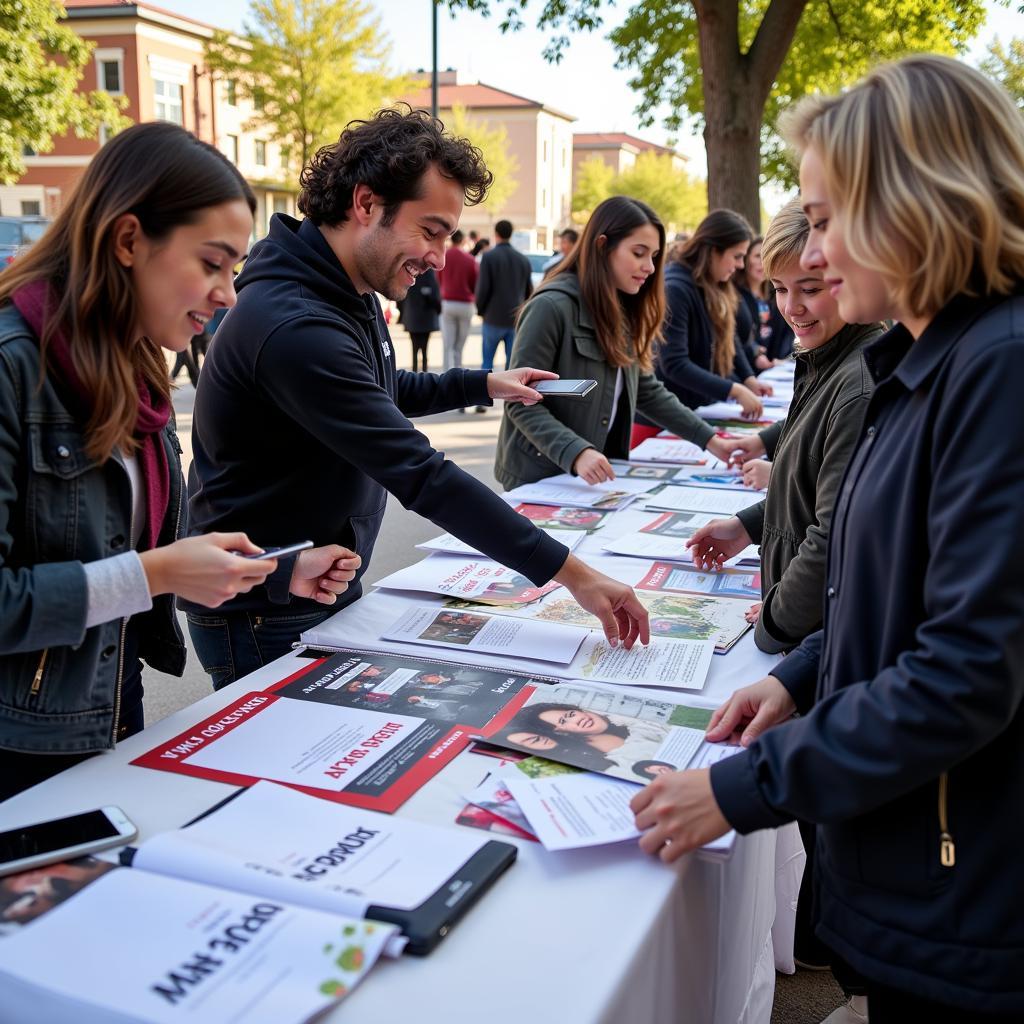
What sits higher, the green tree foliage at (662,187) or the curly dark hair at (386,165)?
the green tree foliage at (662,187)

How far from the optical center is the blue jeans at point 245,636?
193 centimetres

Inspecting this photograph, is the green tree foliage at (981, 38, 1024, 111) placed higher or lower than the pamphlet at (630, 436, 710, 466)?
higher

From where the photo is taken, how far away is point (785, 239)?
6.39 feet

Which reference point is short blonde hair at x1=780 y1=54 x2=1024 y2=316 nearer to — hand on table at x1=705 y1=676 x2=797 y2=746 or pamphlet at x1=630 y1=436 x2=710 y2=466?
hand on table at x1=705 y1=676 x2=797 y2=746

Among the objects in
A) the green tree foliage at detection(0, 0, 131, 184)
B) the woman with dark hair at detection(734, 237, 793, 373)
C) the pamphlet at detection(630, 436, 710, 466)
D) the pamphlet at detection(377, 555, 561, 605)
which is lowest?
the pamphlet at detection(377, 555, 561, 605)

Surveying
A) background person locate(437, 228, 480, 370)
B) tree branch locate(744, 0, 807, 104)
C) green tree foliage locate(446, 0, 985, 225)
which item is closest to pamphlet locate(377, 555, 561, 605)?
green tree foliage locate(446, 0, 985, 225)

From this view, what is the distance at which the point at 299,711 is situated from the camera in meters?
1.54

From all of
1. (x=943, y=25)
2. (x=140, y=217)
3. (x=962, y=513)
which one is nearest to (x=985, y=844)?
(x=962, y=513)

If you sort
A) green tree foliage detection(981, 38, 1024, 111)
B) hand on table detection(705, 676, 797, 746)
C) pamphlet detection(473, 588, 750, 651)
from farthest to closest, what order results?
1. green tree foliage detection(981, 38, 1024, 111)
2. pamphlet detection(473, 588, 750, 651)
3. hand on table detection(705, 676, 797, 746)

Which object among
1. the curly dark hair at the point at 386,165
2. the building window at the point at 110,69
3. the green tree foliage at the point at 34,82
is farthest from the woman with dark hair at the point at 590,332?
the building window at the point at 110,69

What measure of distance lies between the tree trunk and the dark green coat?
7515 mm

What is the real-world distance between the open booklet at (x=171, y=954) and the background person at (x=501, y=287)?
9.21 meters

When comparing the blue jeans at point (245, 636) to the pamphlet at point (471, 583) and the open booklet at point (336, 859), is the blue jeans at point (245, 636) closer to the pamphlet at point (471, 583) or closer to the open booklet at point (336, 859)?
the pamphlet at point (471, 583)

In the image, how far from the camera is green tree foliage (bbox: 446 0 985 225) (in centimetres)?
878
